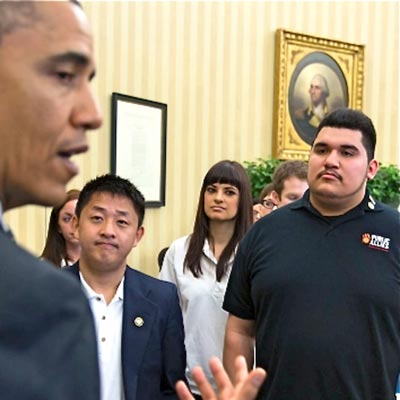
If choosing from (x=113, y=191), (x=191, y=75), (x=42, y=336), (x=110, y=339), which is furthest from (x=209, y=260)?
(x=191, y=75)

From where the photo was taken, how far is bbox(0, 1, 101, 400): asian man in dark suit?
760mm

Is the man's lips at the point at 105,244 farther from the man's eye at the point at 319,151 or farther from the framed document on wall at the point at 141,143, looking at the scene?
the framed document on wall at the point at 141,143

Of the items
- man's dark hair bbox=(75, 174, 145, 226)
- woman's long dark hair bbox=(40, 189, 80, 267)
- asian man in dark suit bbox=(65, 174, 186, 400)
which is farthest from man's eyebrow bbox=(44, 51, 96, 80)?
woman's long dark hair bbox=(40, 189, 80, 267)

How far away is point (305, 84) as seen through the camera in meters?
7.04

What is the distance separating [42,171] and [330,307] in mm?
1678

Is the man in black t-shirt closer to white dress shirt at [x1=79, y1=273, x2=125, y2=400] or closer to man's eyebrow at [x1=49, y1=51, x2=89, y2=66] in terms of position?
white dress shirt at [x1=79, y1=273, x2=125, y2=400]

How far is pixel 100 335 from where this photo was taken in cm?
232

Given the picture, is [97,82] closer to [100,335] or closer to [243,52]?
[243,52]

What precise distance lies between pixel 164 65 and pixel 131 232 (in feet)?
12.1

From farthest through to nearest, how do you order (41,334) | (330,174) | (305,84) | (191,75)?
(305,84)
(191,75)
(330,174)
(41,334)

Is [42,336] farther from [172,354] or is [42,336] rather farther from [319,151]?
[319,151]

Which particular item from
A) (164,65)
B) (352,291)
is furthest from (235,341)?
(164,65)

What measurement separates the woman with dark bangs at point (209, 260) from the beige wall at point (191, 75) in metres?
1.92

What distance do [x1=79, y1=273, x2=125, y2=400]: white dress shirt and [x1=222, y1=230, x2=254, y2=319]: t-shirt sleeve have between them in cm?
42
